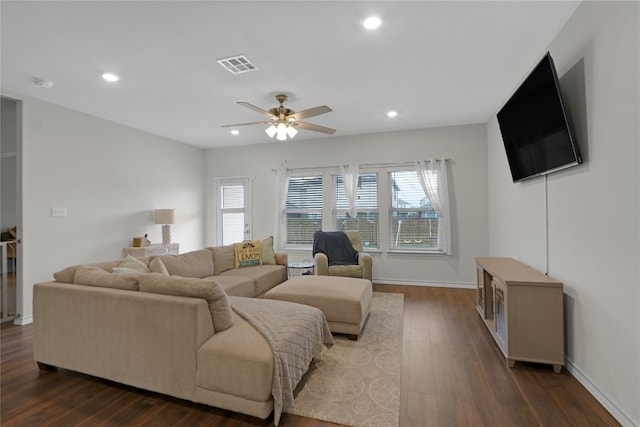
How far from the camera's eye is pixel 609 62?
1.83m

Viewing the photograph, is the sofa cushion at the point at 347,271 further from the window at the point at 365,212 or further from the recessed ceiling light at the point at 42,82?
the recessed ceiling light at the point at 42,82

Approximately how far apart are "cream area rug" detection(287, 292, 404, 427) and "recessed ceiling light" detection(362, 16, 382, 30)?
2693mm

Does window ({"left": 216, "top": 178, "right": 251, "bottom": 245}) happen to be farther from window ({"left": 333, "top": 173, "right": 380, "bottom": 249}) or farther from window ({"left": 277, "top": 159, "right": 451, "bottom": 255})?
window ({"left": 333, "top": 173, "right": 380, "bottom": 249})

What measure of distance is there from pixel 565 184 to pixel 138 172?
5634 mm

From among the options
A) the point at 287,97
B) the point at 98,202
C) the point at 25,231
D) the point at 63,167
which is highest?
the point at 287,97

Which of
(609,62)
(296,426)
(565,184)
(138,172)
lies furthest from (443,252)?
(138,172)

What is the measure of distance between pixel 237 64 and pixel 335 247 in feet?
9.82

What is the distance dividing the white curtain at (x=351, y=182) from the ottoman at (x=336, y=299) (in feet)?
7.32

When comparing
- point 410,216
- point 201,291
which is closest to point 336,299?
point 201,291

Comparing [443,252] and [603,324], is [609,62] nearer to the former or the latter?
[603,324]

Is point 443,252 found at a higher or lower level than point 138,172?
lower

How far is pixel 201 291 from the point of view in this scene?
1884mm

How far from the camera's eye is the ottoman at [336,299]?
2.84 m

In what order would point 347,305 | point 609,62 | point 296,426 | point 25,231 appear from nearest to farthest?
1. point 296,426
2. point 609,62
3. point 347,305
4. point 25,231
